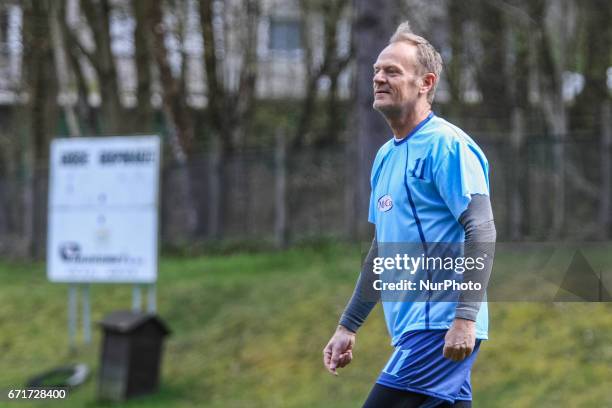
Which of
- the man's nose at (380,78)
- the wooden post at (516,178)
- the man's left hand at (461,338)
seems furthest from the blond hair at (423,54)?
the wooden post at (516,178)

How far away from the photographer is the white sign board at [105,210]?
13398mm

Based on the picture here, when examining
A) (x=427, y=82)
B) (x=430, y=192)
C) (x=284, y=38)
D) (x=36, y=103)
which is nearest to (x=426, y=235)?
(x=430, y=192)

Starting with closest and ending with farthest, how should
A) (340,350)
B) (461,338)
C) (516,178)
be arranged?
(461,338)
(340,350)
(516,178)

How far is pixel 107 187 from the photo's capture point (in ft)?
45.3

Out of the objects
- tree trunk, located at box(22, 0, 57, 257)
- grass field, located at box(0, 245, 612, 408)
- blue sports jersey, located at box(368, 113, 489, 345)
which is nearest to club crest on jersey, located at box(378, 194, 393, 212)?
blue sports jersey, located at box(368, 113, 489, 345)

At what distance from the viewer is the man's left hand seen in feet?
13.8

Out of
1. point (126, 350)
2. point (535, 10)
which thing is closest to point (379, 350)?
point (126, 350)

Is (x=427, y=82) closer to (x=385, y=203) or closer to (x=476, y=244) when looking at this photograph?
(x=385, y=203)

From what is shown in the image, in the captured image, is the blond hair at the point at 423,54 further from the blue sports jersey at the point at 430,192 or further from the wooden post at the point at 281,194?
the wooden post at the point at 281,194

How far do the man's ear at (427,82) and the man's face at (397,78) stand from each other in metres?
0.02

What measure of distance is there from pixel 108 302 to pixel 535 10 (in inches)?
449

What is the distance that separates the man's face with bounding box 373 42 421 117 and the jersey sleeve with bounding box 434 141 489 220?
26cm

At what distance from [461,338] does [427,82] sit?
3.09 feet

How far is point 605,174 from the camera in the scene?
1631 centimetres
